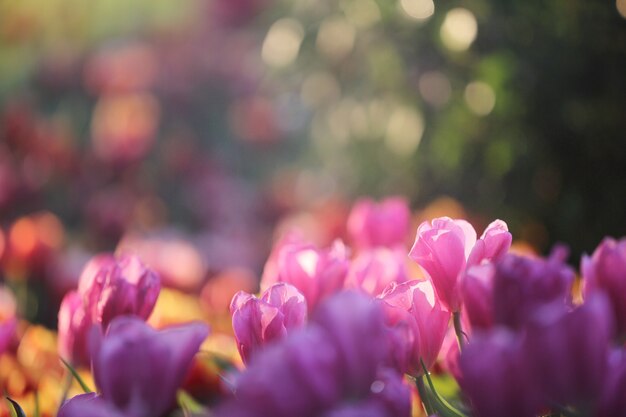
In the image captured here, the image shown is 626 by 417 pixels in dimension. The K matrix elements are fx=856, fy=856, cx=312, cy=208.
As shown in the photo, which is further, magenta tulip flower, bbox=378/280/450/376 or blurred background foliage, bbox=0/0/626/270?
blurred background foliage, bbox=0/0/626/270

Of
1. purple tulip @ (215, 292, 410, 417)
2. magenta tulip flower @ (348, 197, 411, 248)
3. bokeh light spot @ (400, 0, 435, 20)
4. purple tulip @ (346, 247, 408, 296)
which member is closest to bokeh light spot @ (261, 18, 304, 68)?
bokeh light spot @ (400, 0, 435, 20)

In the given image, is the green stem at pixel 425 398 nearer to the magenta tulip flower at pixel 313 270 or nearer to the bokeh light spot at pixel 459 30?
the magenta tulip flower at pixel 313 270

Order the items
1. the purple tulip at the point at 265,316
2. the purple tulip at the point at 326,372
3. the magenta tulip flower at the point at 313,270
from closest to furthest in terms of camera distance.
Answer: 1. the purple tulip at the point at 326,372
2. the purple tulip at the point at 265,316
3. the magenta tulip flower at the point at 313,270

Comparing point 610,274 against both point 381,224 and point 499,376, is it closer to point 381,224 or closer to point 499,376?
point 499,376

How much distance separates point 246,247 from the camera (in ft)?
5.74

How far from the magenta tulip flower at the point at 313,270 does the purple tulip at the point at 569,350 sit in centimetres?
20

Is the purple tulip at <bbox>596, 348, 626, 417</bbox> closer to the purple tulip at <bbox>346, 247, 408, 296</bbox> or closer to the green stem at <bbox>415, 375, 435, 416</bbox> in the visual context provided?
the green stem at <bbox>415, 375, 435, 416</bbox>

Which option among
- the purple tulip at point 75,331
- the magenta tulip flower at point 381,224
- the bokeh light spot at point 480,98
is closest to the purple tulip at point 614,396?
the purple tulip at point 75,331

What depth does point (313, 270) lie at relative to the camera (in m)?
0.58

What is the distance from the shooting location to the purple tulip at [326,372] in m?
0.37

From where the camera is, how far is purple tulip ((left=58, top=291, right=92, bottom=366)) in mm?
581

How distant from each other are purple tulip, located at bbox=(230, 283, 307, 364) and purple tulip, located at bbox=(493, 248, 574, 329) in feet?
0.37

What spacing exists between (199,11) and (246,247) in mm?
1163

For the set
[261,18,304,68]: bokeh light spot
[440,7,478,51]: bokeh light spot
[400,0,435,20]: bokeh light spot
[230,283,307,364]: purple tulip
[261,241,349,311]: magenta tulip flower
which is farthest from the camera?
[261,18,304,68]: bokeh light spot
